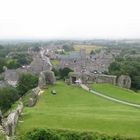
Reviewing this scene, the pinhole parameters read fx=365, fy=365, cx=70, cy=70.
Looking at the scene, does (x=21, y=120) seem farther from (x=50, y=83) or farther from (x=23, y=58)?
(x=23, y=58)

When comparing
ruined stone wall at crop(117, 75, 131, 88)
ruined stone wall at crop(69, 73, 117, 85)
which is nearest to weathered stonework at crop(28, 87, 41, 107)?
ruined stone wall at crop(69, 73, 117, 85)

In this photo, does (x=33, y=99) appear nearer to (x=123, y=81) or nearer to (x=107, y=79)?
(x=107, y=79)

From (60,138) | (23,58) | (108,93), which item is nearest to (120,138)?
(60,138)

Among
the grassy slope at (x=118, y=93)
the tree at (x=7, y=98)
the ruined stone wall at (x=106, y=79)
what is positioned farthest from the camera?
A: the ruined stone wall at (x=106, y=79)

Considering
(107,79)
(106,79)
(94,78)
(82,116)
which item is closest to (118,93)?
(107,79)

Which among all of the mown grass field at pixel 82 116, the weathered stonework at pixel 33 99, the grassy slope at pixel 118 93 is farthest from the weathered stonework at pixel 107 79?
the mown grass field at pixel 82 116

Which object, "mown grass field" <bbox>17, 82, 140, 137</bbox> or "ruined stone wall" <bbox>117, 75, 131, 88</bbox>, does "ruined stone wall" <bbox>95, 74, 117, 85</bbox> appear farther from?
"mown grass field" <bbox>17, 82, 140, 137</bbox>

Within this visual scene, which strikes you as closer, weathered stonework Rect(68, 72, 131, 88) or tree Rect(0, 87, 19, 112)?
tree Rect(0, 87, 19, 112)

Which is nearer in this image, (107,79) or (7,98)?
(7,98)

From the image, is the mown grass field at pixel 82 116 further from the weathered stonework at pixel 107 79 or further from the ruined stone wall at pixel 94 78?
the weathered stonework at pixel 107 79
